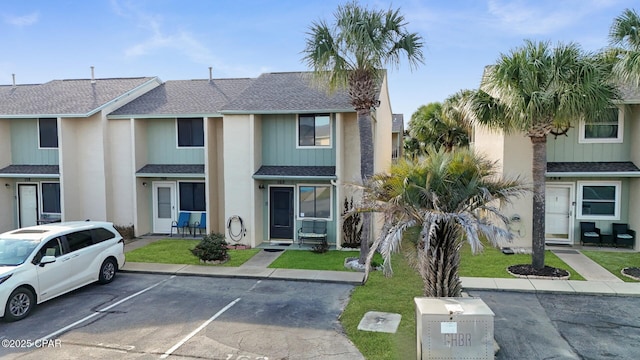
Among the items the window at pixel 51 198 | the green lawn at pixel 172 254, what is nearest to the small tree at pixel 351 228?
the green lawn at pixel 172 254

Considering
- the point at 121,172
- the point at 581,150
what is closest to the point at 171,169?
the point at 121,172

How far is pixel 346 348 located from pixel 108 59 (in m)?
19.7

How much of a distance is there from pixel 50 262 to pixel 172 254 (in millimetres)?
5173

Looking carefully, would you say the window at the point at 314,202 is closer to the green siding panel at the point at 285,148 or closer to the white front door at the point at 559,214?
the green siding panel at the point at 285,148

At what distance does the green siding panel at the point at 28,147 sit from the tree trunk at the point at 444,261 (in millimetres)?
17029

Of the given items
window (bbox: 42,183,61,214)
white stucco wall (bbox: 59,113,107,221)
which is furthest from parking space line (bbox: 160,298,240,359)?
window (bbox: 42,183,61,214)

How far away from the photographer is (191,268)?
497 inches

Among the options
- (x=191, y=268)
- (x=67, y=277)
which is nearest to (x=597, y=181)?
(x=191, y=268)

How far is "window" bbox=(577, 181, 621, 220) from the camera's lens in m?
14.9

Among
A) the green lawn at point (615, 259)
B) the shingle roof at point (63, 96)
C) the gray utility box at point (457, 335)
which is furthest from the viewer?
the shingle roof at point (63, 96)

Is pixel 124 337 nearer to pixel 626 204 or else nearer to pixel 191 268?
pixel 191 268

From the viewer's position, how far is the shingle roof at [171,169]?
16734 millimetres

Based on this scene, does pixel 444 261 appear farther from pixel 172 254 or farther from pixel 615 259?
pixel 172 254

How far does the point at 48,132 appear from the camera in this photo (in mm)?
17562
